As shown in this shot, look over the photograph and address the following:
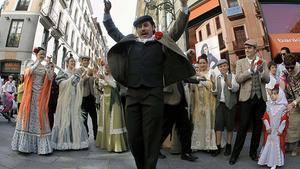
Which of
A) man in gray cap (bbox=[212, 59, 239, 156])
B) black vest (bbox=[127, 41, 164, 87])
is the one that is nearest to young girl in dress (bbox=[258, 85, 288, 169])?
man in gray cap (bbox=[212, 59, 239, 156])

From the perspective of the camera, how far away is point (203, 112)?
5047mm

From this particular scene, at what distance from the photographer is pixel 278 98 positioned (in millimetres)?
4523

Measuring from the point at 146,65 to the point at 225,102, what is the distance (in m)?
2.48

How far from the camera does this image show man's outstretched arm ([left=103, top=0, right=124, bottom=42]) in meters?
3.33

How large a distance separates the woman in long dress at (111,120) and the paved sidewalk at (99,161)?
258 millimetres

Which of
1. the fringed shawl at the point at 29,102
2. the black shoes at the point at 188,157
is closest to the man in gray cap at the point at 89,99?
the fringed shawl at the point at 29,102

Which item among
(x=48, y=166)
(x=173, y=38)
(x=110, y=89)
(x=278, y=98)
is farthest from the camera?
(x=110, y=89)

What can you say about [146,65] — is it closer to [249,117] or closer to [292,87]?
[249,117]

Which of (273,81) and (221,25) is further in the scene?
(221,25)

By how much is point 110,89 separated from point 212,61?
3366 millimetres

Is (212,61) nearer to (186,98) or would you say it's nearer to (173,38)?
(186,98)

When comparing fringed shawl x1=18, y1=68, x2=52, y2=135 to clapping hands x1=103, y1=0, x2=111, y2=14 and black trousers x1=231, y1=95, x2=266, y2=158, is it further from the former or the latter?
black trousers x1=231, y1=95, x2=266, y2=158

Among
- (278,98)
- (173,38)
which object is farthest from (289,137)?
(173,38)

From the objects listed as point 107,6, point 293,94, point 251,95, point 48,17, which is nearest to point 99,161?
point 107,6
